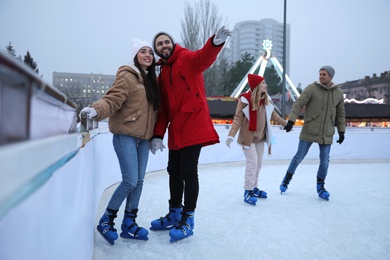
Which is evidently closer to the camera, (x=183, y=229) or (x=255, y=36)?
(x=183, y=229)

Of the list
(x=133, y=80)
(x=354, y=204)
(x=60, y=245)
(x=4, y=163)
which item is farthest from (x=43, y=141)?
(x=354, y=204)

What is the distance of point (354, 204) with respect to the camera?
329 centimetres

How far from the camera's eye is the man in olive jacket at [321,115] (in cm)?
342

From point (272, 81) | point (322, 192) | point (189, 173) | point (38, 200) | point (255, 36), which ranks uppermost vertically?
point (255, 36)

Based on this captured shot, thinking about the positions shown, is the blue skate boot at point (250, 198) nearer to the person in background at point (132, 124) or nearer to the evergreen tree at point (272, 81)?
the person in background at point (132, 124)

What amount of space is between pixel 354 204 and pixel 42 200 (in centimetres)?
340

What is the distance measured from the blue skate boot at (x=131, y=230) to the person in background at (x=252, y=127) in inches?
53.9

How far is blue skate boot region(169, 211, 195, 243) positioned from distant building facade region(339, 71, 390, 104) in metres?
44.2

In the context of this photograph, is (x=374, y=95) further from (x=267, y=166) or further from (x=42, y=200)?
(x=42, y=200)

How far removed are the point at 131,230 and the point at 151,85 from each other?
1040mm

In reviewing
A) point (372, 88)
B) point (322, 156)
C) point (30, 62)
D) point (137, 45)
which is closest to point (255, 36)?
point (372, 88)

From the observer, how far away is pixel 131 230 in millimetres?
2164

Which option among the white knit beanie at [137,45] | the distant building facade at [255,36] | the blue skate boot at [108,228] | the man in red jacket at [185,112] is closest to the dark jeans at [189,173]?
the man in red jacket at [185,112]

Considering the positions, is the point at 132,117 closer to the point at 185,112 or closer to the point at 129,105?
the point at 129,105
